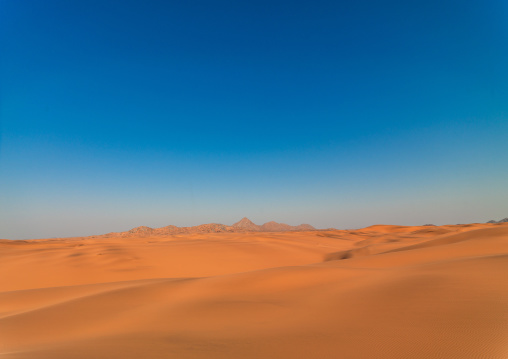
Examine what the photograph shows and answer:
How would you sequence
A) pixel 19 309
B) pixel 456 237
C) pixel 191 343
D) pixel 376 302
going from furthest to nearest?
pixel 456 237 → pixel 19 309 → pixel 376 302 → pixel 191 343

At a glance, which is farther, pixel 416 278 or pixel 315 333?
pixel 416 278

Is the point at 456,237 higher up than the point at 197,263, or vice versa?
the point at 456,237

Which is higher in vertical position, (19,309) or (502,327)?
(502,327)

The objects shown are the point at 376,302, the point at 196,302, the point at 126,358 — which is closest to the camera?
the point at 126,358

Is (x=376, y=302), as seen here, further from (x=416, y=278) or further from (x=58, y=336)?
(x=58, y=336)

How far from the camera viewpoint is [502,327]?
271 cm

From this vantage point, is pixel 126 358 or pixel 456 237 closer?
pixel 126 358

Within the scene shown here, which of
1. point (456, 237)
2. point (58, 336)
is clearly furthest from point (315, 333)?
point (456, 237)

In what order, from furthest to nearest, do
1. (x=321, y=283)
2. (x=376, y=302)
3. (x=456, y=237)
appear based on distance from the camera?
1. (x=456, y=237)
2. (x=321, y=283)
3. (x=376, y=302)

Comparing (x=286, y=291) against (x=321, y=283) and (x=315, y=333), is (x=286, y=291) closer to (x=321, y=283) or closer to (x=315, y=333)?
(x=321, y=283)

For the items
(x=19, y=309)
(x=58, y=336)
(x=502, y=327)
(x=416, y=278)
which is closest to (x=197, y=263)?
(x=19, y=309)

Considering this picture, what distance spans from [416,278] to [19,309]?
8018mm

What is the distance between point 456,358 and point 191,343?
2576 mm

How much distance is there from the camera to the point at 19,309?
6000 mm
